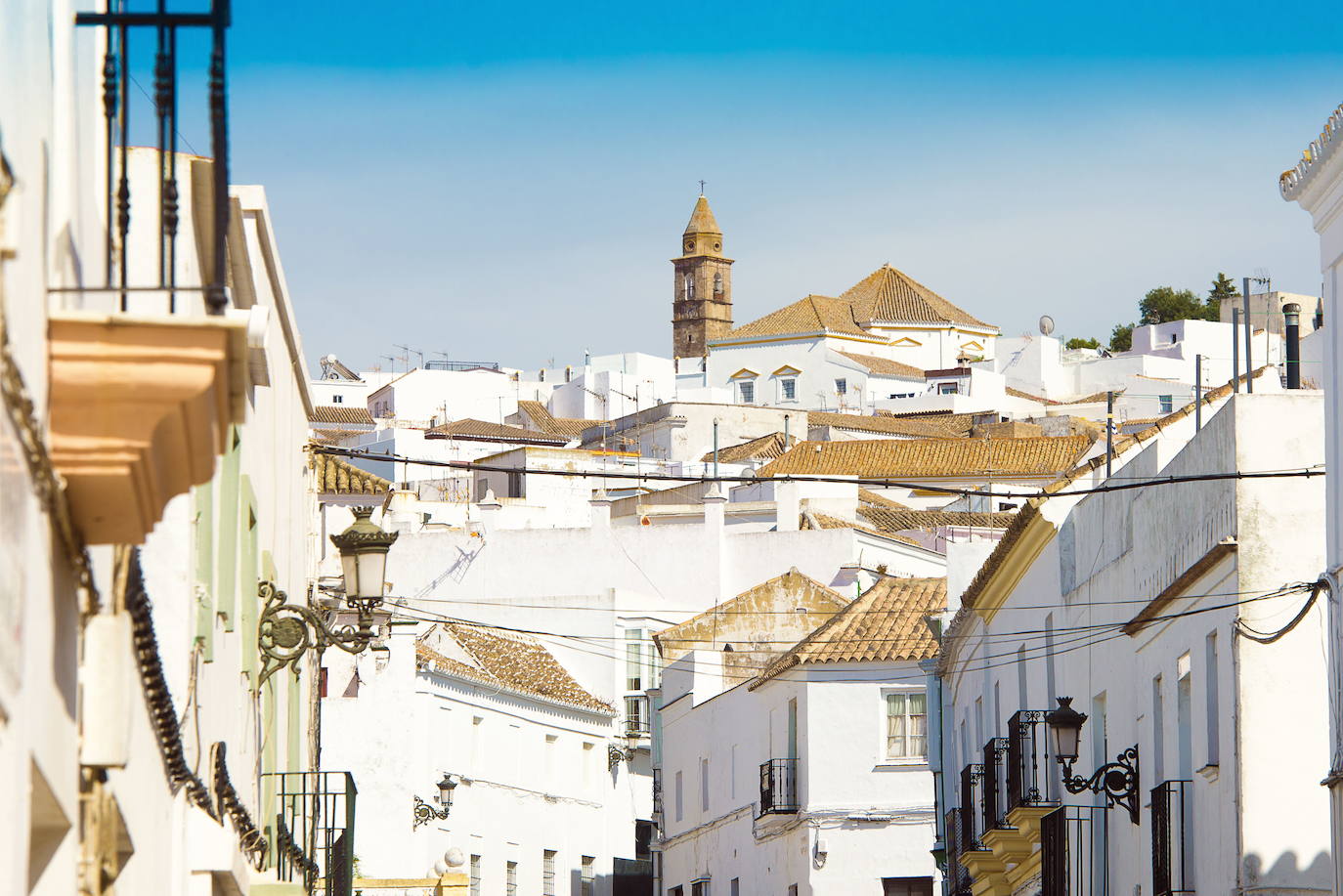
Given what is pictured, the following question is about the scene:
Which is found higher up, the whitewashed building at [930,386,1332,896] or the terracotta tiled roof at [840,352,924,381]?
the terracotta tiled roof at [840,352,924,381]

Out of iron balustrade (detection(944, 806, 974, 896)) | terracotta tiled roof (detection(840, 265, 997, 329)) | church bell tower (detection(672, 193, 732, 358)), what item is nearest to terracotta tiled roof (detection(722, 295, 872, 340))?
terracotta tiled roof (detection(840, 265, 997, 329))

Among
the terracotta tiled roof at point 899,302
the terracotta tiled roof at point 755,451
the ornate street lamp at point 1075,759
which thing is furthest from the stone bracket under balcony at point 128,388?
the terracotta tiled roof at point 899,302

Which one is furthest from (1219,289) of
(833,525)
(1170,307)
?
(833,525)

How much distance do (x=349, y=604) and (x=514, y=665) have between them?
3372 cm

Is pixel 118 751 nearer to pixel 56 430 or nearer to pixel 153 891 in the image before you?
pixel 56 430

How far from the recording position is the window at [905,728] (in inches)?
1421

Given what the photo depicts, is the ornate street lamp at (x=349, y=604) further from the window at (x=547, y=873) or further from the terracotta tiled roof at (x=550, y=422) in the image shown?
the terracotta tiled roof at (x=550, y=422)

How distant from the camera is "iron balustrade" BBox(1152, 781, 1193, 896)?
56.9ft

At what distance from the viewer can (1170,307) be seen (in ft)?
354

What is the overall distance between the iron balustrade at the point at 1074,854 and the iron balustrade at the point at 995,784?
1.69m

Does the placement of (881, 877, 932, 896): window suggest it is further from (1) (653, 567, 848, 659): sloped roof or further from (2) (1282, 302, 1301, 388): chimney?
(2) (1282, 302, 1301, 388): chimney

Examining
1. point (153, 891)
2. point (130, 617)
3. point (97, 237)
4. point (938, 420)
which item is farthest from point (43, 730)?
point (938, 420)

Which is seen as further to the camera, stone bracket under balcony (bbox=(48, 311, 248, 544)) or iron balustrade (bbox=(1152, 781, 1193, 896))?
iron balustrade (bbox=(1152, 781, 1193, 896))

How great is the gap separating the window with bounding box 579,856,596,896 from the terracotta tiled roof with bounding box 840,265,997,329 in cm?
6200
